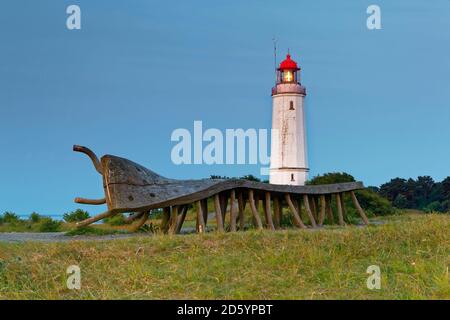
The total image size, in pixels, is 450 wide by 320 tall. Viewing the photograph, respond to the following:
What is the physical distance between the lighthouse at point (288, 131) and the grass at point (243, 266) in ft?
76.9

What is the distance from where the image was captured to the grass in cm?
817

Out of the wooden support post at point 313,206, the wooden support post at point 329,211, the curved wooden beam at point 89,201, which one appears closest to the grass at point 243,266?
the curved wooden beam at point 89,201

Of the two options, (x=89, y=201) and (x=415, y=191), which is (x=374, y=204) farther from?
(x=89, y=201)

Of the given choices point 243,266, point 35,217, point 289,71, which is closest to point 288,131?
point 289,71

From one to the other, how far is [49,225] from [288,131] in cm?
1830

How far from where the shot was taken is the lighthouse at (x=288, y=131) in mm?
35562

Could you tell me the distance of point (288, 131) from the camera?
3584 cm

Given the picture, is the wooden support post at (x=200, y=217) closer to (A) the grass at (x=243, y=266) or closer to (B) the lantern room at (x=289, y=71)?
(A) the grass at (x=243, y=266)

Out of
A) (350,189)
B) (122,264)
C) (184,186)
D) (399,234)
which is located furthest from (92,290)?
(350,189)

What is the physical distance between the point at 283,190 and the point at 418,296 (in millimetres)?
9830

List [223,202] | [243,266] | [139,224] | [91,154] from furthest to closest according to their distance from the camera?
[223,202] → [139,224] → [91,154] → [243,266]

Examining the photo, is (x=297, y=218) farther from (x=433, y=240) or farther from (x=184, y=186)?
(x=433, y=240)

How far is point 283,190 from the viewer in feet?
57.5
